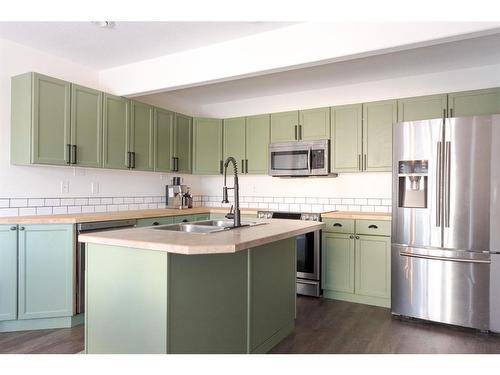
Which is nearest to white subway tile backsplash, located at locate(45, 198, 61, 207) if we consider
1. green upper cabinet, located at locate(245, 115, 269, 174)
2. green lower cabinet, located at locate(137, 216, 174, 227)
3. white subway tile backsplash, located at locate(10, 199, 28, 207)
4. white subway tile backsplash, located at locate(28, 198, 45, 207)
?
white subway tile backsplash, located at locate(28, 198, 45, 207)

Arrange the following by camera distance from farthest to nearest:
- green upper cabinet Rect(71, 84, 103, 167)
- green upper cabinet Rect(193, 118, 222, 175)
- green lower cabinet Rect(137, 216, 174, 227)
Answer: green upper cabinet Rect(193, 118, 222, 175), green lower cabinet Rect(137, 216, 174, 227), green upper cabinet Rect(71, 84, 103, 167)

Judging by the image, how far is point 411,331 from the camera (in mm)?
3068

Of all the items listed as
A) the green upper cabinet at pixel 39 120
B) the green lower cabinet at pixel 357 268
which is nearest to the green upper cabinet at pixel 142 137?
the green upper cabinet at pixel 39 120

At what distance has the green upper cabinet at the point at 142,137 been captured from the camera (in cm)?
411

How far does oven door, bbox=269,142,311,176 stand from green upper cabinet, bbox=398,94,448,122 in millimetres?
1112

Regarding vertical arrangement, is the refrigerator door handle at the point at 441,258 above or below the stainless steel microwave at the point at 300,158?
below

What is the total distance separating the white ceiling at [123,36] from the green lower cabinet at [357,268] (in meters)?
2.24

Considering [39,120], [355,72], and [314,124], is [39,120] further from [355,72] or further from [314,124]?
[355,72]

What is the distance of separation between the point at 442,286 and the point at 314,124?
7.32 feet

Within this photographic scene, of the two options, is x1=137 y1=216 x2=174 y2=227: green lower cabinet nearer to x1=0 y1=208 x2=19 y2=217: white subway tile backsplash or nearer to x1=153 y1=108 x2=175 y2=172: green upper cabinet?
x1=153 y1=108 x2=175 y2=172: green upper cabinet

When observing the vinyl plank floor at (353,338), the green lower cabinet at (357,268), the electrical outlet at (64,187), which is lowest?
the vinyl plank floor at (353,338)

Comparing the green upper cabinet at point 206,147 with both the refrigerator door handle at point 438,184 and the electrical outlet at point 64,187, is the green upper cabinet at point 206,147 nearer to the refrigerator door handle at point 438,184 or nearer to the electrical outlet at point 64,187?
the electrical outlet at point 64,187

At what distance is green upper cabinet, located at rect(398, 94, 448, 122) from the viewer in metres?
3.77
